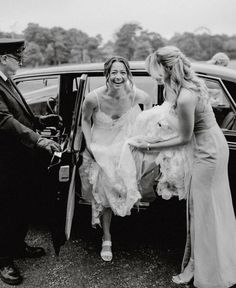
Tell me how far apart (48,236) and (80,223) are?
0.41 m

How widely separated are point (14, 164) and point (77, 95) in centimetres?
80

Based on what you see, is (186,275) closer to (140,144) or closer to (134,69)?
(140,144)

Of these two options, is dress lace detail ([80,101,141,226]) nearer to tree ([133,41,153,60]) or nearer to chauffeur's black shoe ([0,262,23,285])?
chauffeur's black shoe ([0,262,23,285])

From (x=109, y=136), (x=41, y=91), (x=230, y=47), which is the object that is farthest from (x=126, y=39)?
(x=109, y=136)

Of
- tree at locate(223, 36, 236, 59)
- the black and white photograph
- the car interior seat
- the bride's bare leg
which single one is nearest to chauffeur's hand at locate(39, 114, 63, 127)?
the black and white photograph

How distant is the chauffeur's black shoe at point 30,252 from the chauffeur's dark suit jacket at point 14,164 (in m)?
0.16

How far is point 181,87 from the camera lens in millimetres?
2461

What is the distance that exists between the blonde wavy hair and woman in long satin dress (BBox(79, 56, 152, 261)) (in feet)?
2.00

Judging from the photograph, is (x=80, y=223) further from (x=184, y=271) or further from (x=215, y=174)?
(x=215, y=174)

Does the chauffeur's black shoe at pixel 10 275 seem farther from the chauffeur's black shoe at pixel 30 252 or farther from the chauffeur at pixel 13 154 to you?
the chauffeur's black shoe at pixel 30 252

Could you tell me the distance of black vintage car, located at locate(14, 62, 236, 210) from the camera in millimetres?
2684

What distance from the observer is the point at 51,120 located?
3.43m

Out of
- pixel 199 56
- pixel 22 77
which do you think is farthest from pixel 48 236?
pixel 199 56

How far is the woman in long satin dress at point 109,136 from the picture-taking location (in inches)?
119
